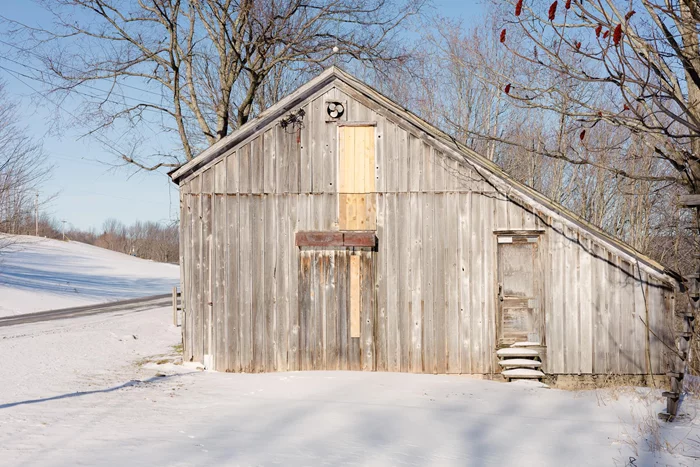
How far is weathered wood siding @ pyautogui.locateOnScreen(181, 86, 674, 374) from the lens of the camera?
41.8ft

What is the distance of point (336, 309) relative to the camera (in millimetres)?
13203

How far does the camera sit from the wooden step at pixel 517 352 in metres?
12.7

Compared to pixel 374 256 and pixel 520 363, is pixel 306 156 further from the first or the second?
pixel 520 363

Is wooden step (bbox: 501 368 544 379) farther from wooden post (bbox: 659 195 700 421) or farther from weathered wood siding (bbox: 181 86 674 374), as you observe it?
wooden post (bbox: 659 195 700 421)

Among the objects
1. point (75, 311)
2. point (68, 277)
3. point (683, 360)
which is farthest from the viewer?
point (68, 277)

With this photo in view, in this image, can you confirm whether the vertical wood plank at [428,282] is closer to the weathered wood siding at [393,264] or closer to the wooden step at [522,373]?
the weathered wood siding at [393,264]

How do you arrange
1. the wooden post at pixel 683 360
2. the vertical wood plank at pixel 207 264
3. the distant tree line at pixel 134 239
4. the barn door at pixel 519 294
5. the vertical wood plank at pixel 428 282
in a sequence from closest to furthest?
the wooden post at pixel 683 360
the barn door at pixel 519 294
the vertical wood plank at pixel 428 282
the vertical wood plank at pixel 207 264
the distant tree line at pixel 134 239

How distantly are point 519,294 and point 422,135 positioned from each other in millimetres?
3771

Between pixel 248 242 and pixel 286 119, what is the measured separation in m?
2.67

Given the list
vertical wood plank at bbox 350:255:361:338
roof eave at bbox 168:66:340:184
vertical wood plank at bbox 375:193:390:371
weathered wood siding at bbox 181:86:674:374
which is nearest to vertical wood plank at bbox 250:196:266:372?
weathered wood siding at bbox 181:86:674:374

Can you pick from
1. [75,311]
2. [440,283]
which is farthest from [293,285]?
[75,311]

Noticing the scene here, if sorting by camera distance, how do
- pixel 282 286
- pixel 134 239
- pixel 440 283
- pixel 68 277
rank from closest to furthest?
pixel 440 283
pixel 282 286
pixel 68 277
pixel 134 239

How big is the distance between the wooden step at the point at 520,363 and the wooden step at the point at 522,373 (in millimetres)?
92

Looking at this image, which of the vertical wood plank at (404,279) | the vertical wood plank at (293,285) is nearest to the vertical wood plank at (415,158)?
the vertical wood plank at (404,279)
